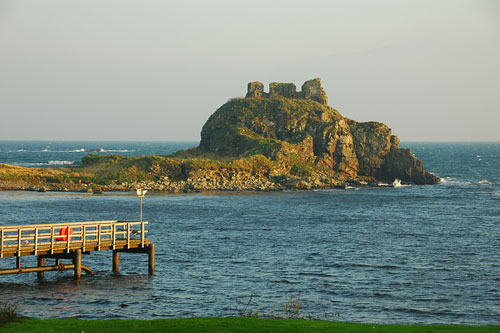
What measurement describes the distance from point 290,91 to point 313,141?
2914cm

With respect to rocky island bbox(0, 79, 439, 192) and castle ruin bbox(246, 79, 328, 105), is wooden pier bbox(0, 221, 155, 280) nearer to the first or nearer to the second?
rocky island bbox(0, 79, 439, 192)

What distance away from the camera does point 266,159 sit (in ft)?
398

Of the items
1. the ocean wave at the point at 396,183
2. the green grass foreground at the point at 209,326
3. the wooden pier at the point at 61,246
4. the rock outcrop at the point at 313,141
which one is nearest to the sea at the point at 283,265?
→ the wooden pier at the point at 61,246

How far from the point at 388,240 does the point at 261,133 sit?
83.7m

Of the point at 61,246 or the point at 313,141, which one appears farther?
the point at 313,141

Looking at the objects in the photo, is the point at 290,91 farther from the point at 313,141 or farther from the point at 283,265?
the point at 283,265

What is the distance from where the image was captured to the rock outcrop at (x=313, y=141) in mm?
127688

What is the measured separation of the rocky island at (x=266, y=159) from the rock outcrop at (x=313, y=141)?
0.70 ft

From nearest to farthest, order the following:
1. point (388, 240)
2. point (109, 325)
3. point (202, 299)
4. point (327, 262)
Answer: point (109, 325) → point (202, 299) → point (327, 262) → point (388, 240)

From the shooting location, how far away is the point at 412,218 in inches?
3004

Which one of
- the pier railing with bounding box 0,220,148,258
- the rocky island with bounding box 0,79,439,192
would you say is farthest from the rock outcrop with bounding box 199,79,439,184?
the pier railing with bounding box 0,220,148,258

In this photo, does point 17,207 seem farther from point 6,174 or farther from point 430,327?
point 430,327

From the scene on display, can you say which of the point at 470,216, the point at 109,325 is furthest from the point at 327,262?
the point at 470,216

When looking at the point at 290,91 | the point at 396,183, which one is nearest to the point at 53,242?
the point at 396,183
